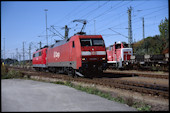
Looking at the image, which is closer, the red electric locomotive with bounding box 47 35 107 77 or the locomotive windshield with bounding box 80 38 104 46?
the red electric locomotive with bounding box 47 35 107 77

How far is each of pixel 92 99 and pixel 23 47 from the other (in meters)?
60.8

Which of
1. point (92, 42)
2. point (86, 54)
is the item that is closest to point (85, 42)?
point (92, 42)

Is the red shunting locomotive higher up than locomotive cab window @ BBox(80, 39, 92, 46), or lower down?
lower down

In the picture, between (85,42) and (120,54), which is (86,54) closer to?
(85,42)

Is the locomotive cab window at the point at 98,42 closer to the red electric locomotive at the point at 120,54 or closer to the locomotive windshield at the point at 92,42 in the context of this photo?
the locomotive windshield at the point at 92,42

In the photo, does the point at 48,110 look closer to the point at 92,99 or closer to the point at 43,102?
the point at 43,102

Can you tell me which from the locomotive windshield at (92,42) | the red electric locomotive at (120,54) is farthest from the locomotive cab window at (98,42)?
the red electric locomotive at (120,54)

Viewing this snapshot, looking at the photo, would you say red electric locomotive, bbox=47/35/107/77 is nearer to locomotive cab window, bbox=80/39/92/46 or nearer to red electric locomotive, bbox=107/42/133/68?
locomotive cab window, bbox=80/39/92/46

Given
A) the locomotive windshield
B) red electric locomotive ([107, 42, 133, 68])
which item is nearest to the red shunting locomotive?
the locomotive windshield

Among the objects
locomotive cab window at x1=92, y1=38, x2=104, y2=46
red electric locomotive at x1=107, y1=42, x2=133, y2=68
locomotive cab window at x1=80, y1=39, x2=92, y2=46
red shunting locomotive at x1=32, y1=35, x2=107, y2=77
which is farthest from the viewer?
red electric locomotive at x1=107, y1=42, x2=133, y2=68

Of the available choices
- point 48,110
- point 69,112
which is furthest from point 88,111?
point 48,110

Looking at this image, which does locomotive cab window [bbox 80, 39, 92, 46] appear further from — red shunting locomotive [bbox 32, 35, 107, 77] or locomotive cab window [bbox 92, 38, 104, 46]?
locomotive cab window [bbox 92, 38, 104, 46]

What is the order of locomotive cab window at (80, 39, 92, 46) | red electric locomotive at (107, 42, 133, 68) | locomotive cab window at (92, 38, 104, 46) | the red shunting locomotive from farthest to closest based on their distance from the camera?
1. red electric locomotive at (107, 42, 133, 68)
2. locomotive cab window at (92, 38, 104, 46)
3. locomotive cab window at (80, 39, 92, 46)
4. the red shunting locomotive

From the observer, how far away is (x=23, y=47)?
65.5 meters
